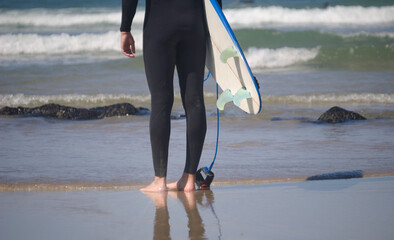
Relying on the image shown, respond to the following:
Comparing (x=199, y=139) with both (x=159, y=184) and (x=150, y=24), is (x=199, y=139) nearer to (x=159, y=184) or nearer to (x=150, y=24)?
(x=159, y=184)

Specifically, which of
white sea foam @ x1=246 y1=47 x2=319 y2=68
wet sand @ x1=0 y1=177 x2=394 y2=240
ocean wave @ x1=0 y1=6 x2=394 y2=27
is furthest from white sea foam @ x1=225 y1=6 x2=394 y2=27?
wet sand @ x1=0 y1=177 x2=394 y2=240

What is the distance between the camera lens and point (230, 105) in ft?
25.4

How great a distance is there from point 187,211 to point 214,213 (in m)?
0.14

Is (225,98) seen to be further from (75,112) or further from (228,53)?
(75,112)

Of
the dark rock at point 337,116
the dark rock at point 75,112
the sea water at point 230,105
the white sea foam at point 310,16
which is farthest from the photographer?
the white sea foam at point 310,16

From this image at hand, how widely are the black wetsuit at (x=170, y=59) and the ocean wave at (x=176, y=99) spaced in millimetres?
5039

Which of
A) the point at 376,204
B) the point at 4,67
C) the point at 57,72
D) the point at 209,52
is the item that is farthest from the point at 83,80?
the point at 376,204

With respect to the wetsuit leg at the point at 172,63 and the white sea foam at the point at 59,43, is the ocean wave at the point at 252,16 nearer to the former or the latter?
the white sea foam at the point at 59,43

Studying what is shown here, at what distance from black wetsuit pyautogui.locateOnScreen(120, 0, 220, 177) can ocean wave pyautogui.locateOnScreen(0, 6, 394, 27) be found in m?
15.5

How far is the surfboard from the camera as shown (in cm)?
337

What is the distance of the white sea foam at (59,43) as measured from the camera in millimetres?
15564

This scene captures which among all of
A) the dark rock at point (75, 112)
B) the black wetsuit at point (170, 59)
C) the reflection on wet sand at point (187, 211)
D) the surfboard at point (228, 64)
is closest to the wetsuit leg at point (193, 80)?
the black wetsuit at point (170, 59)

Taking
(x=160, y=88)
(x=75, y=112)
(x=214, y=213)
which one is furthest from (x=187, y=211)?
(x=75, y=112)

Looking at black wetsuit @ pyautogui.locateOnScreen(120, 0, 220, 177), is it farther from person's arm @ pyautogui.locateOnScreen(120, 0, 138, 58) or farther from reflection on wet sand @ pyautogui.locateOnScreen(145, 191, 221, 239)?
reflection on wet sand @ pyautogui.locateOnScreen(145, 191, 221, 239)
